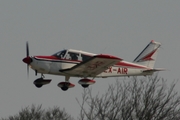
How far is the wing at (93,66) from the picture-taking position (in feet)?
151

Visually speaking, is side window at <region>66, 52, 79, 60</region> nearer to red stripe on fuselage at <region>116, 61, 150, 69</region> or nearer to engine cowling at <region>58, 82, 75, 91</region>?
engine cowling at <region>58, 82, 75, 91</region>

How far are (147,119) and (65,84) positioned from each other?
7085 millimetres

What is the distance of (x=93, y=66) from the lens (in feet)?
155

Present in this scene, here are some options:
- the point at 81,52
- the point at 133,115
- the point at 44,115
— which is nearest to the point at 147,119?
the point at 133,115

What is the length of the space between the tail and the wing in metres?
5.26

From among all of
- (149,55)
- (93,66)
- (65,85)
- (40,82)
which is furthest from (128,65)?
(40,82)

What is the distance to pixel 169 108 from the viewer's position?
142ft

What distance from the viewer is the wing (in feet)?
151

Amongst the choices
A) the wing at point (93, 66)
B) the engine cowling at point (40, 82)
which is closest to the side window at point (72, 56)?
the wing at point (93, 66)

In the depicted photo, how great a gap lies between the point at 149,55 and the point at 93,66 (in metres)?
6.96

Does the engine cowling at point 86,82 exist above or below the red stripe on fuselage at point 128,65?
below

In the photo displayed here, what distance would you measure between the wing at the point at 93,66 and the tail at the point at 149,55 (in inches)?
207

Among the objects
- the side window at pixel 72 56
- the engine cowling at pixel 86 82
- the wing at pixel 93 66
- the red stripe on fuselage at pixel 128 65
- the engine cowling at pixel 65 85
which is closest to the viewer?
the wing at pixel 93 66

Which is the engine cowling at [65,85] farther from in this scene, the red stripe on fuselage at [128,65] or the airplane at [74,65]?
the red stripe on fuselage at [128,65]
